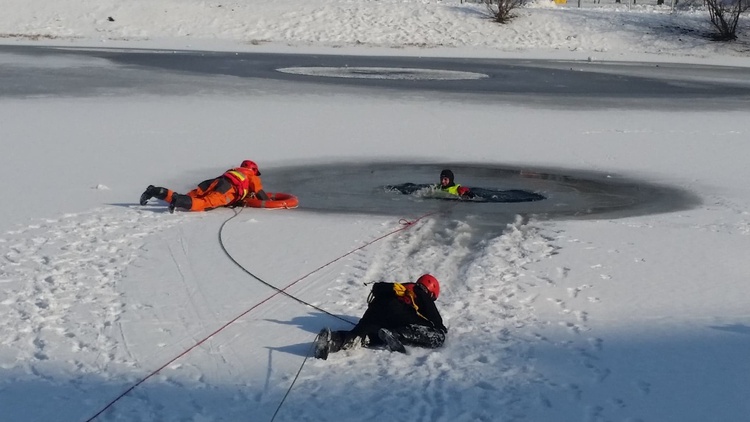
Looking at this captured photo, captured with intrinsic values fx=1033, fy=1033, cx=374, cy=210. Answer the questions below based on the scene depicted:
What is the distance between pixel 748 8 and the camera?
4869 cm

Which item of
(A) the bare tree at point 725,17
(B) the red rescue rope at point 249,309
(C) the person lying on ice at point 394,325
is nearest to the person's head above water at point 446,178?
(B) the red rescue rope at point 249,309

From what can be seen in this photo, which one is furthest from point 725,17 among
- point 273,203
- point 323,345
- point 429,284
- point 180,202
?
point 323,345

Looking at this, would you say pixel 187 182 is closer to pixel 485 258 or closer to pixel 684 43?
pixel 485 258

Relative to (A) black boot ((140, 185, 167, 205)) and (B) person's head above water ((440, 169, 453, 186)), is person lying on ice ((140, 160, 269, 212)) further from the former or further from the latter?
(B) person's head above water ((440, 169, 453, 186))

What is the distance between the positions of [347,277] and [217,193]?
9.90 ft

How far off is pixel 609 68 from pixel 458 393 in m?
28.9

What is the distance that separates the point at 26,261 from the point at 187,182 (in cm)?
437

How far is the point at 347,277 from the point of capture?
9.17 meters

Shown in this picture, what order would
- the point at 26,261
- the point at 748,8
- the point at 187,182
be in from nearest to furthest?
the point at 26,261 → the point at 187,182 → the point at 748,8

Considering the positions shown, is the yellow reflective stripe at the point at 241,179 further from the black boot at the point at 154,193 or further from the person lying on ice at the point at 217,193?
the black boot at the point at 154,193

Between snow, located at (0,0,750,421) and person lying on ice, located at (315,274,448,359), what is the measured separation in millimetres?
130

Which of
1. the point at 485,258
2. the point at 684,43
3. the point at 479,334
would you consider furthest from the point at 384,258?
the point at 684,43

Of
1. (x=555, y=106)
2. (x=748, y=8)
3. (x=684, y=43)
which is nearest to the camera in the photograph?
(x=555, y=106)

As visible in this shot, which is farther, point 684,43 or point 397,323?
point 684,43
